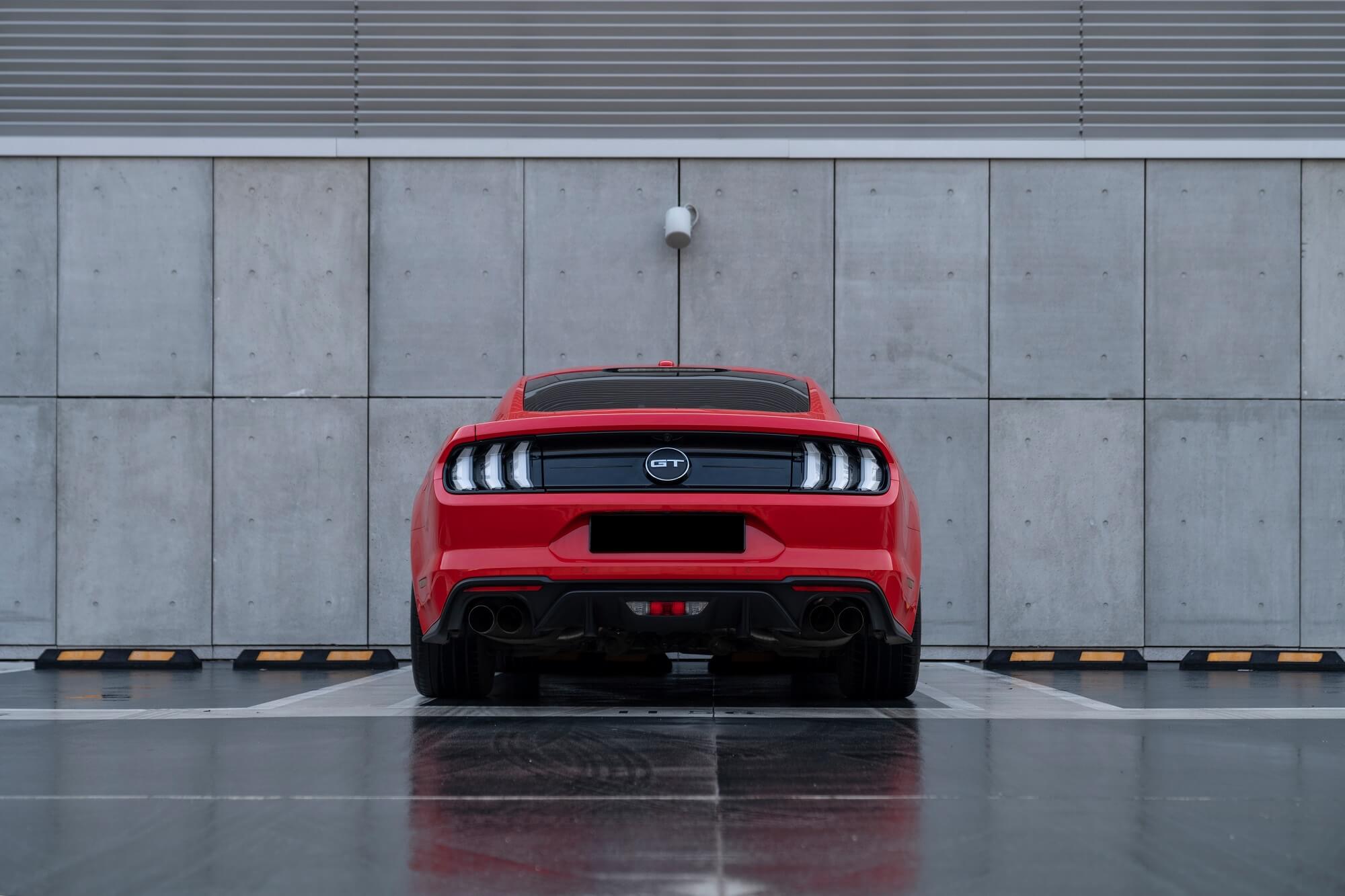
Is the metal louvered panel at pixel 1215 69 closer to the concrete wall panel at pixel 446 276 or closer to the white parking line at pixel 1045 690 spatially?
the white parking line at pixel 1045 690

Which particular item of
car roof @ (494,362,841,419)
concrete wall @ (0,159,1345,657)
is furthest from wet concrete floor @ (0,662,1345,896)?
concrete wall @ (0,159,1345,657)

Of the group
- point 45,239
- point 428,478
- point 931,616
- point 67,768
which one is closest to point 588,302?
point 931,616

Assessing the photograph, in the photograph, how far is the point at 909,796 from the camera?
3.14m

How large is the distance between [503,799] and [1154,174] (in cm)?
818

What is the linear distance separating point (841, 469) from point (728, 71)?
19.5ft

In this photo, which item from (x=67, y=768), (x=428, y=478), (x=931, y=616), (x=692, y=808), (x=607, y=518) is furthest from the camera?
(x=931, y=616)

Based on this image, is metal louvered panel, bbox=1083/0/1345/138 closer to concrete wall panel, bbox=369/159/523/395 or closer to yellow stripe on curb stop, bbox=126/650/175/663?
concrete wall panel, bbox=369/159/523/395

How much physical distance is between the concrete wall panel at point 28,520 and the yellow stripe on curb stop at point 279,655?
179 centimetres

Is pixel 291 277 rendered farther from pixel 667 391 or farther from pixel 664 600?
pixel 664 600

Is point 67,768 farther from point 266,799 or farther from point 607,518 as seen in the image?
point 607,518

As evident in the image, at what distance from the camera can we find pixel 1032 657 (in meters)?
8.74

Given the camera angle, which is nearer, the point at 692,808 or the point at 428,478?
the point at 692,808

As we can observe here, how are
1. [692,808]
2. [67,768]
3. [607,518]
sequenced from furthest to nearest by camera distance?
[607,518] < [67,768] < [692,808]

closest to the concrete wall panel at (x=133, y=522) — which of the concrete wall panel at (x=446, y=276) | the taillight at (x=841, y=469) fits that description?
the concrete wall panel at (x=446, y=276)
